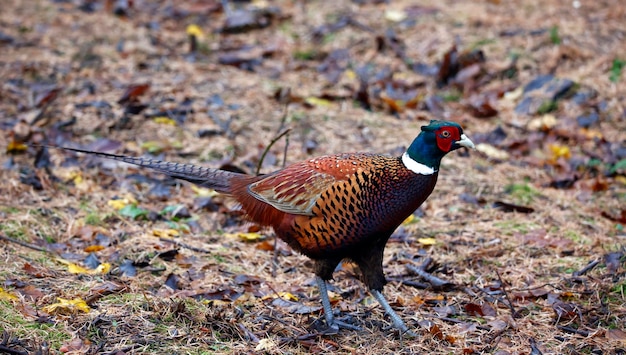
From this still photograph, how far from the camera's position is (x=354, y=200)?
3738mm

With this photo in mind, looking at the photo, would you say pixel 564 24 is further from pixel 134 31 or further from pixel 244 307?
pixel 244 307

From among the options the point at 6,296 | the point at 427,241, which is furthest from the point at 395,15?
the point at 6,296

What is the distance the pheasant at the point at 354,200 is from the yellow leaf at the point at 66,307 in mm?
871

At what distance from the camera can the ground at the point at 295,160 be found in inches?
149

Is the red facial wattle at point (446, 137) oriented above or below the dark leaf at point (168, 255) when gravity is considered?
above

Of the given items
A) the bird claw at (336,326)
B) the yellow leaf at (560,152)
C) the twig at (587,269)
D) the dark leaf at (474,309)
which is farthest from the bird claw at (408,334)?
the yellow leaf at (560,152)

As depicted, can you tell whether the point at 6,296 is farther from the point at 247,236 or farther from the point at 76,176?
the point at 76,176

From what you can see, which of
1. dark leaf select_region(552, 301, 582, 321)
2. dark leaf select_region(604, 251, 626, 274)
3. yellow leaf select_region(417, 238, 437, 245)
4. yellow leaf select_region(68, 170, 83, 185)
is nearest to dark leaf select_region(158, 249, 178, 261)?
yellow leaf select_region(68, 170, 83, 185)

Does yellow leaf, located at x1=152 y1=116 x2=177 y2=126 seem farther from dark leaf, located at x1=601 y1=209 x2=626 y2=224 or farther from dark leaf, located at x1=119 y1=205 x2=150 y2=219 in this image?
dark leaf, located at x1=601 y1=209 x2=626 y2=224

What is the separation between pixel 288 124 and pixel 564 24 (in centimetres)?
451

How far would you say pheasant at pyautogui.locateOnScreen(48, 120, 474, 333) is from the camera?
3.74m

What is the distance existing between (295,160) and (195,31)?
372 cm

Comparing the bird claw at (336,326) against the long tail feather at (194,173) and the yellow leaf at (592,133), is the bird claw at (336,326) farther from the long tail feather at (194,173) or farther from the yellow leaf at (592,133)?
the yellow leaf at (592,133)

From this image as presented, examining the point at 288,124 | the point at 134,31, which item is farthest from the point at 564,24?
the point at 134,31
